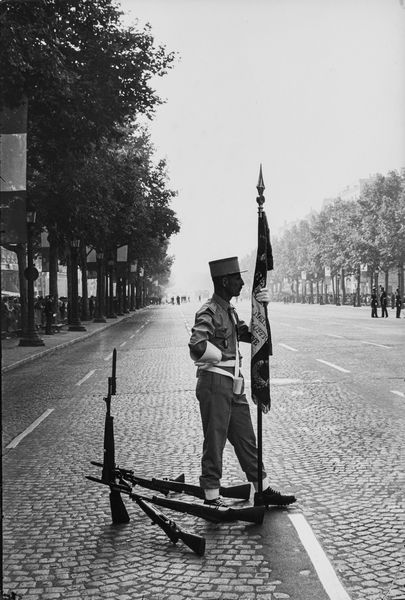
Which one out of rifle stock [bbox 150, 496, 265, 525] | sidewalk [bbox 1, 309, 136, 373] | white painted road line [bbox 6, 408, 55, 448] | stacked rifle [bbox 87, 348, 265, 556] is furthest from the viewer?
sidewalk [bbox 1, 309, 136, 373]

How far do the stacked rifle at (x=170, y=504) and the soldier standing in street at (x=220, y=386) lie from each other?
0.15 meters

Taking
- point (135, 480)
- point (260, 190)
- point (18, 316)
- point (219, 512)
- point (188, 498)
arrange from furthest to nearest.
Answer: point (18, 316), point (188, 498), point (135, 480), point (260, 190), point (219, 512)

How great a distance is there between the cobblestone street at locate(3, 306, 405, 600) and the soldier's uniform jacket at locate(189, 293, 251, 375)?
51.0 inches

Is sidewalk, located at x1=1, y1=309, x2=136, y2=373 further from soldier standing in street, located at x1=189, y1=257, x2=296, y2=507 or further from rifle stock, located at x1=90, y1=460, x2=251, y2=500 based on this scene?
soldier standing in street, located at x1=189, y1=257, x2=296, y2=507

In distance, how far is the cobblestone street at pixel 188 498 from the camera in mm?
4215

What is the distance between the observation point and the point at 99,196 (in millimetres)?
24188

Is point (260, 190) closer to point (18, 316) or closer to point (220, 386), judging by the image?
point (220, 386)

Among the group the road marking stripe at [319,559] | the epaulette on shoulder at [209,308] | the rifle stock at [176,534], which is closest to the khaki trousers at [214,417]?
the epaulette on shoulder at [209,308]

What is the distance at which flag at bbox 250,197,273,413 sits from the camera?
5.49 metres

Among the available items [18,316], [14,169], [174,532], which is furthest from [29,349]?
[174,532]

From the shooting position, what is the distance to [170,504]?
543cm

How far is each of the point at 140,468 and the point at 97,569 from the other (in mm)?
2505

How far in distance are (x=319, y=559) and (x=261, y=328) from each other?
5.63 feet

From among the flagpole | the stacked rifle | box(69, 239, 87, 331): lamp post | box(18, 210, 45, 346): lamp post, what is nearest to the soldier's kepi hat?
the flagpole
